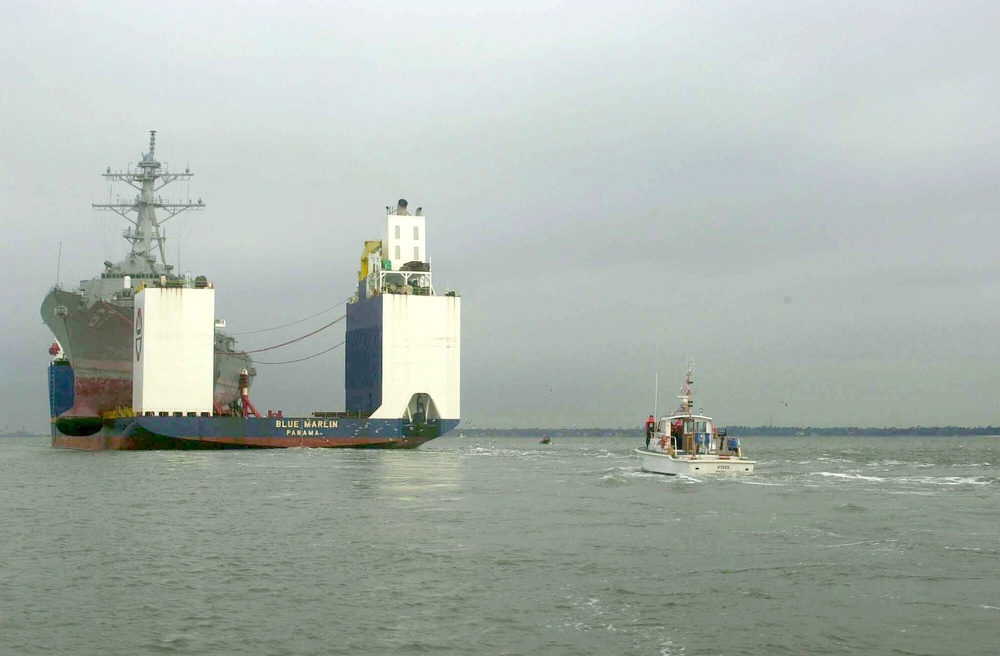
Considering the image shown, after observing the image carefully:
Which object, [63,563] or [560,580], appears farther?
[63,563]

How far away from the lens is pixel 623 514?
2159cm

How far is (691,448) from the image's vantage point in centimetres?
3097

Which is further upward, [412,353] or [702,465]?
[412,353]

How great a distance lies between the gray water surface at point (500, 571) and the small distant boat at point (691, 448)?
1.73m

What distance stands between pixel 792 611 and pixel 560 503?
40.2ft

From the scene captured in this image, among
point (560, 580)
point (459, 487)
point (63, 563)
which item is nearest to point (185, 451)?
point (459, 487)

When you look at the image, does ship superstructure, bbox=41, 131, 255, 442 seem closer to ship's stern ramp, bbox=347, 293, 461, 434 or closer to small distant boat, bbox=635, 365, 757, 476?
ship's stern ramp, bbox=347, 293, 461, 434

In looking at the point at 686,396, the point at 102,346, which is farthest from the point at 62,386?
the point at 686,396

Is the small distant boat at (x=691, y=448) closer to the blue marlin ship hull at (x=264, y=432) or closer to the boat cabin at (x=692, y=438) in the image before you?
the boat cabin at (x=692, y=438)

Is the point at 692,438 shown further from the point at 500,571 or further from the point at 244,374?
the point at 244,374

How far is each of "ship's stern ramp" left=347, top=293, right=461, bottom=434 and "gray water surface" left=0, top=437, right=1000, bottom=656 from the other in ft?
75.7

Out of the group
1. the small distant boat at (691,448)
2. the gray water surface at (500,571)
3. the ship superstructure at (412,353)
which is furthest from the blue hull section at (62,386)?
the small distant boat at (691,448)

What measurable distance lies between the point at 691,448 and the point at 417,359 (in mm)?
22247

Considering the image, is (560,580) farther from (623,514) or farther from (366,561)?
(623,514)
